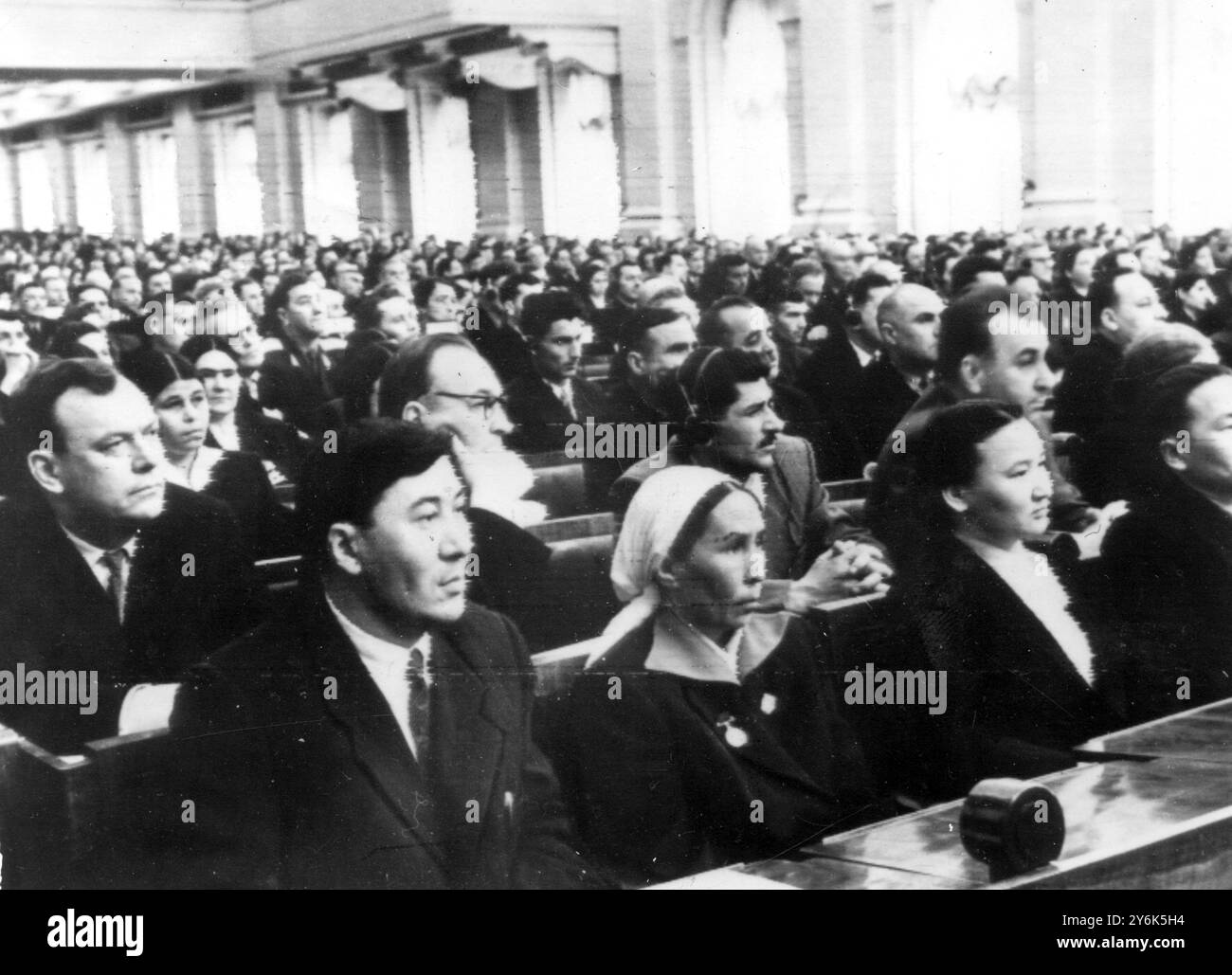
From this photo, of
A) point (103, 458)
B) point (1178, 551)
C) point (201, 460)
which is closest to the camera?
point (103, 458)

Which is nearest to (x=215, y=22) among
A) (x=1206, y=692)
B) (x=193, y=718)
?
(x=193, y=718)

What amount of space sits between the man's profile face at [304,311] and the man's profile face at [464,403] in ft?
1.71

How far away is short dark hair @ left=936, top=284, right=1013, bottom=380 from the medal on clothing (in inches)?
53.7

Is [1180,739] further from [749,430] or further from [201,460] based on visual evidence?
[201,460]

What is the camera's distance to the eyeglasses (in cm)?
509

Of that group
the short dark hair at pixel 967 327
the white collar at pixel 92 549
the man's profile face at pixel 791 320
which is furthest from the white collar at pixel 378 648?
the short dark hair at pixel 967 327

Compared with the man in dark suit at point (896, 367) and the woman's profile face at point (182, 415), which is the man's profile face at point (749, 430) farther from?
the woman's profile face at point (182, 415)

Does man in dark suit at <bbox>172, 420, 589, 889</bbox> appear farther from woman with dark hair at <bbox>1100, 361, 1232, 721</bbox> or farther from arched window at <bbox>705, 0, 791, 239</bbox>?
woman with dark hair at <bbox>1100, 361, 1232, 721</bbox>

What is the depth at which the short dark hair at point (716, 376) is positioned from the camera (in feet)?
16.8

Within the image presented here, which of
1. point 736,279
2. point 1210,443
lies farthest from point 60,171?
point 1210,443

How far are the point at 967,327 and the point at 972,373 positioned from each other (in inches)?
6.5

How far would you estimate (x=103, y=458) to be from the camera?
15.7 ft

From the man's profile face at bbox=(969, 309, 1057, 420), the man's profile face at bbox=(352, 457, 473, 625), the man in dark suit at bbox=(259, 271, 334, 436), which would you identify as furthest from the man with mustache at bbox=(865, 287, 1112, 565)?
the man in dark suit at bbox=(259, 271, 334, 436)

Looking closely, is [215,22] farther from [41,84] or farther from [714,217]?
[714,217]
